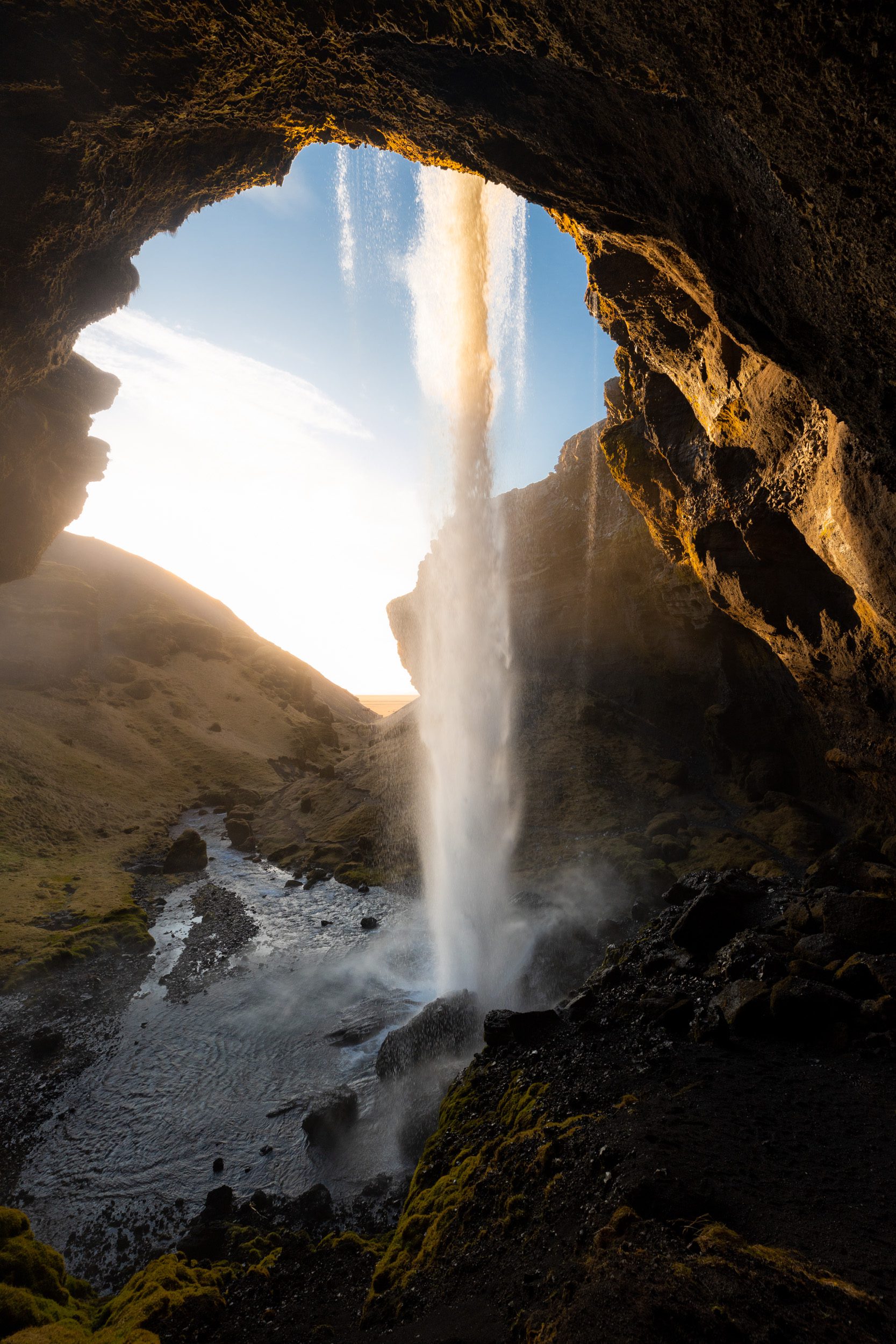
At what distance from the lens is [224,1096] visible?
512 inches

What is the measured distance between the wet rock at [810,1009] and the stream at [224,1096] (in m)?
7.40

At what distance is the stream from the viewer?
32.9ft

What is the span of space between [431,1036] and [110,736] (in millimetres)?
43179

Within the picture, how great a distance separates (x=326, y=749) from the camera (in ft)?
208

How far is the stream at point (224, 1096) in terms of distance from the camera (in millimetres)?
10039

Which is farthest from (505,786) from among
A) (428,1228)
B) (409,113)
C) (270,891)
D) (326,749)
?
(326,749)

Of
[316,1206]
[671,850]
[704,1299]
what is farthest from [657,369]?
[316,1206]

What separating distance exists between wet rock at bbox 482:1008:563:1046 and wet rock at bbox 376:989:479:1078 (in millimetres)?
2575

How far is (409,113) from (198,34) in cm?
316

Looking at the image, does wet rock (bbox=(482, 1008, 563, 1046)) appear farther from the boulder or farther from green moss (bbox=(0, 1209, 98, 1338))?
green moss (bbox=(0, 1209, 98, 1338))

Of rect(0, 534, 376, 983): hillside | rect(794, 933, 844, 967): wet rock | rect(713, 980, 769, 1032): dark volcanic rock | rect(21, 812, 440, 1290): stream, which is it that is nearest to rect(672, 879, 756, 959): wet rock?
rect(794, 933, 844, 967): wet rock

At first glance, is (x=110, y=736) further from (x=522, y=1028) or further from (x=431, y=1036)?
(x=522, y=1028)

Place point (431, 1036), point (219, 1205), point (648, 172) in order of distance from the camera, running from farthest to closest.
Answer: point (431, 1036) < point (219, 1205) < point (648, 172)

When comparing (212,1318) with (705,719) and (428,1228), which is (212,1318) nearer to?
(428,1228)
